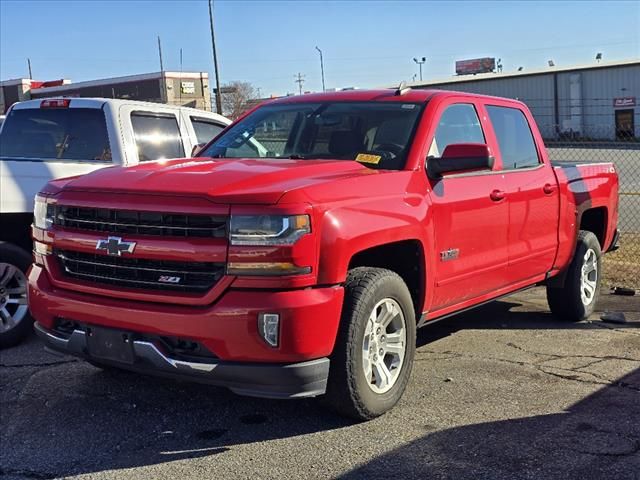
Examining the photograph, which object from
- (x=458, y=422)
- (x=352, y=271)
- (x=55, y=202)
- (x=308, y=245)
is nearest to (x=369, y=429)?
(x=458, y=422)

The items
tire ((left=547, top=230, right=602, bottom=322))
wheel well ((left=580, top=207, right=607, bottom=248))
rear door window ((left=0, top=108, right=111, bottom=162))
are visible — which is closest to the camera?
tire ((left=547, top=230, right=602, bottom=322))

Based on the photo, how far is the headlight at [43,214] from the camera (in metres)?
4.42

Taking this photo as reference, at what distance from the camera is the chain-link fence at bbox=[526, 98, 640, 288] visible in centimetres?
933

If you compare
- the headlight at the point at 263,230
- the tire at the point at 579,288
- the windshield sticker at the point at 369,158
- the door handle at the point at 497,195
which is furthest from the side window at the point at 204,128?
the headlight at the point at 263,230

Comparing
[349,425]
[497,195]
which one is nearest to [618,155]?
[497,195]

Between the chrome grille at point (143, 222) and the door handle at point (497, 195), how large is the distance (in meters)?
2.38

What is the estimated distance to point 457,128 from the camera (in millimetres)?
5398

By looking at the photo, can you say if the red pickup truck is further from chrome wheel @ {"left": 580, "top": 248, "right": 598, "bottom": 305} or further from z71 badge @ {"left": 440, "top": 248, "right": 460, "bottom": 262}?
chrome wheel @ {"left": 580, "top": 248, "right": 598, "bottom": 305}

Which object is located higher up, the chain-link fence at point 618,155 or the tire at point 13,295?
the tire at point 13,295

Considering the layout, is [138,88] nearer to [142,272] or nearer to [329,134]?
[329,134]

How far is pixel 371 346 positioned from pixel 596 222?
4181 millimetres

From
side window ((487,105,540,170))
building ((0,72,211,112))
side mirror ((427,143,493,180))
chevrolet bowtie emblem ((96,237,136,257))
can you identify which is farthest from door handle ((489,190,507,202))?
building ((0,72,211,112))

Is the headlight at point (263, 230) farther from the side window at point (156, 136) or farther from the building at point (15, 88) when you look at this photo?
the building at point (15, 88)

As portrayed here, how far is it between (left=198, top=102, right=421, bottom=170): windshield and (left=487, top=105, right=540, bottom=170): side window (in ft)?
3.44
